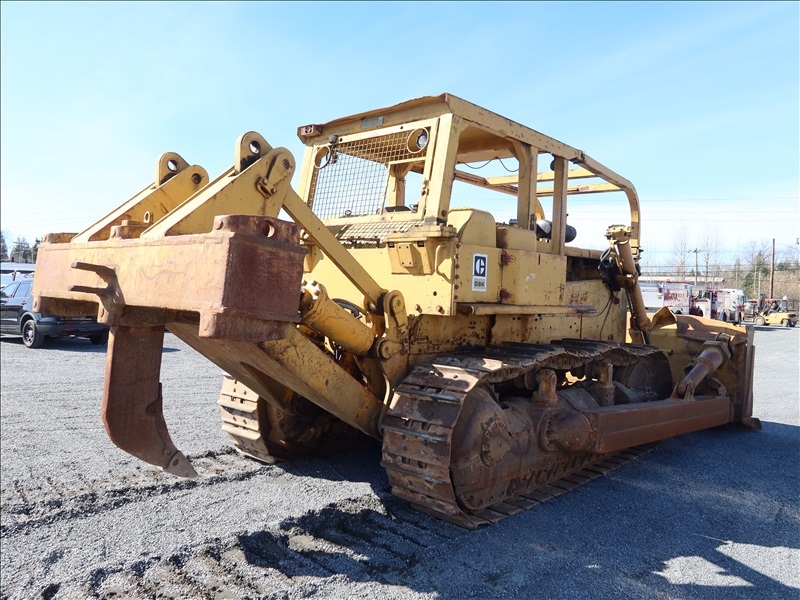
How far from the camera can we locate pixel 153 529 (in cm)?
402

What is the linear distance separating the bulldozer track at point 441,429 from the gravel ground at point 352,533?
5.8 inches

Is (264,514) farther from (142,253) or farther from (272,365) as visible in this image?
(142,253)

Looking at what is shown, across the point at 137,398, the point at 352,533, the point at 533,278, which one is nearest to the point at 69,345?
the point at 137,398

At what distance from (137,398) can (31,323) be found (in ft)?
42.0

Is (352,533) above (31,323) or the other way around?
the other way around

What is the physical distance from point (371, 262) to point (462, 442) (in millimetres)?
1591

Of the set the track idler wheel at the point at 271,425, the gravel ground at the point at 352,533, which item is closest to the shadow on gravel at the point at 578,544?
the gravel ground at the point at 352,533

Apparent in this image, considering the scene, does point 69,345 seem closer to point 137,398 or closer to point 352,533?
point 137,398

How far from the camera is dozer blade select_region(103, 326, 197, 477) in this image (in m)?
3.43

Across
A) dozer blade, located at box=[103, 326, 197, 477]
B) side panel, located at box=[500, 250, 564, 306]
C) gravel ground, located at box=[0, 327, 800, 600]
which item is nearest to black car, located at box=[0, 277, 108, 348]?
gravel ground, located at box=[0, 327, 800, 600]

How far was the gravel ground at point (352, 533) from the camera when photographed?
341cm

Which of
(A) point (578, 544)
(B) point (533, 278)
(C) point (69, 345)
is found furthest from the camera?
(C) point (69, 345)

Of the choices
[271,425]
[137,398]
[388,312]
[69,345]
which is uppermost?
[388,312]

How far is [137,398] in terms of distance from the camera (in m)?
3.54
